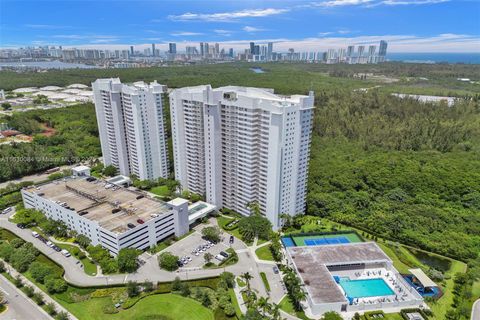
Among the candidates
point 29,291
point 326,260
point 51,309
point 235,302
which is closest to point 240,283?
point 235,302

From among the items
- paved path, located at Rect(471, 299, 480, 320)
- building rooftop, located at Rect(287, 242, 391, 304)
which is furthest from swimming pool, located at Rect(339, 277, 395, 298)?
paved path, located at Rect(471, 299, 480, 320)

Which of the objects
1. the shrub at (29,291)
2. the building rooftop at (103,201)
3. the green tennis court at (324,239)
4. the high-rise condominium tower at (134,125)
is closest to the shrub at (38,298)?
the shrub at (29,291)

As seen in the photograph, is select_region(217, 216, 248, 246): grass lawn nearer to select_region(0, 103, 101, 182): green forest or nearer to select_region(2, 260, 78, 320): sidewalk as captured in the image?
select_region(2, 260, 78, 320): sidewalk

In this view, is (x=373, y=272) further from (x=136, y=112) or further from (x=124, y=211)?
(x=136, y=112)

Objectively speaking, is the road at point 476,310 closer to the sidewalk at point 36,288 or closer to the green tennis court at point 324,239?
the green tennis court at point 324,239

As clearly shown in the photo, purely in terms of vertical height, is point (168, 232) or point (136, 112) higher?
point (136, 112)

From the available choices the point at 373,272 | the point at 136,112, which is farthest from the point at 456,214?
the point at 136,112
